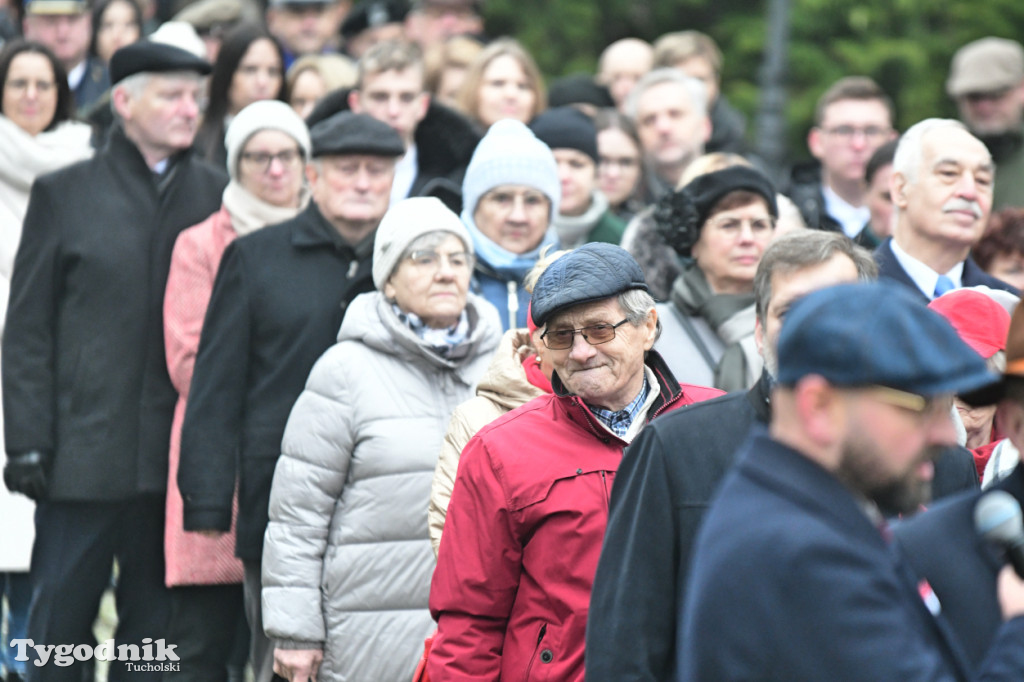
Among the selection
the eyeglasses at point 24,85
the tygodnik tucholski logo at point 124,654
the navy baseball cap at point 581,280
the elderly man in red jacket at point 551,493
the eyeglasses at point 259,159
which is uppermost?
the eyeglasses at point 24,85

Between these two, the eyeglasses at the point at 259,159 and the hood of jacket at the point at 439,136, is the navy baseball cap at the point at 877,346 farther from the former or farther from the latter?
the hood of jacket at the point at 439,136

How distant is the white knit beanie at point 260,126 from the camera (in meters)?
6.65

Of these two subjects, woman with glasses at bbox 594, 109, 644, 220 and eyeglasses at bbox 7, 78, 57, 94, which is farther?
woman with glasses at bbox 594, 109, 644, 220

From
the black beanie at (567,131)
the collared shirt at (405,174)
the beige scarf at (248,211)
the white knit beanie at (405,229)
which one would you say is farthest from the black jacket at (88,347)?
the black beanie at (567,131)

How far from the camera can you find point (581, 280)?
13.1ft

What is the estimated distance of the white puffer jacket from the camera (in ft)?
16.9

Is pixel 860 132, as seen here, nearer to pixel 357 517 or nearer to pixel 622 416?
pixel 357 517

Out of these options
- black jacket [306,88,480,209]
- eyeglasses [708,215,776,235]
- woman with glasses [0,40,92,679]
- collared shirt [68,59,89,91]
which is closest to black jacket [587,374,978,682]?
eyeglasses [708,215,776,235]

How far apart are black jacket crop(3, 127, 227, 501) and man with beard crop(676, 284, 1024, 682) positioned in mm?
4426

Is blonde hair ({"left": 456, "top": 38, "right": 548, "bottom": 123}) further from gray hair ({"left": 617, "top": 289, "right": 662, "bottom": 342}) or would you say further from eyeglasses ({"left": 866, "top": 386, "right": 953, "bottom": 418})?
eyeglasses ({"left": 866, "top": 386, "right": 953, "bottom": 418})

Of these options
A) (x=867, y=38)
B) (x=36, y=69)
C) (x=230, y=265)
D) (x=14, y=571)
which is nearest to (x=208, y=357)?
(x=230, y=265)

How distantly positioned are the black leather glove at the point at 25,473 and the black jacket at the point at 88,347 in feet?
0.23

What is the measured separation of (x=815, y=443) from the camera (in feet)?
7.58

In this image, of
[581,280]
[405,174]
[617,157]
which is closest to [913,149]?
[581,280]
